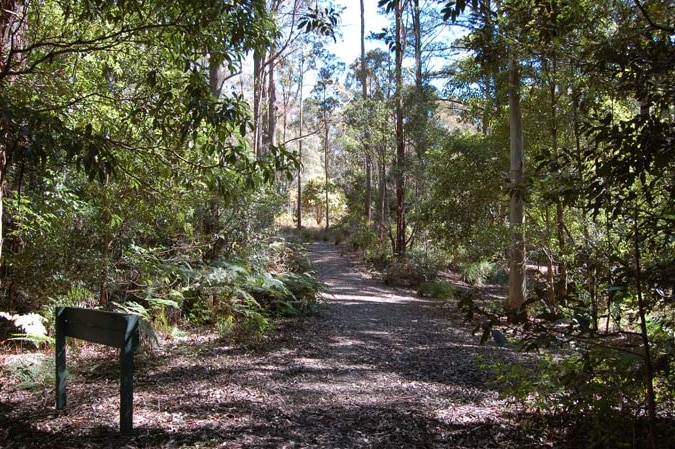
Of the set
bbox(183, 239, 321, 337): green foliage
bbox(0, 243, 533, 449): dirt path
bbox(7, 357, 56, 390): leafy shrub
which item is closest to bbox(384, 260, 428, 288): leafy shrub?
bbox(183, 239, 321, 337): green foliage

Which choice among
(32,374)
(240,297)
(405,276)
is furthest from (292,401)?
(405,276)

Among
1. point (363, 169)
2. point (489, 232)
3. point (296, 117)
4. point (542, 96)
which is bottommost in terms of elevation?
point (489, 232)

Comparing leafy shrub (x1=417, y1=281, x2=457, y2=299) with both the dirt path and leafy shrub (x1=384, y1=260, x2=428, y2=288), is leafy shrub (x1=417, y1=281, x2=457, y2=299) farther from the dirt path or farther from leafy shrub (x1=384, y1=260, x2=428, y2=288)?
the dirt path

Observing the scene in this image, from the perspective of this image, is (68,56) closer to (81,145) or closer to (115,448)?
(81,145)

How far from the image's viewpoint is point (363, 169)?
116 ft

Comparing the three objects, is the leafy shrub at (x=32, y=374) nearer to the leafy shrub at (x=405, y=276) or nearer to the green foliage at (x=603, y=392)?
the green foliage at (x=603, y=392)

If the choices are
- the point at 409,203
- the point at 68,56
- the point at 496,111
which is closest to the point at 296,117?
the point at 409,203

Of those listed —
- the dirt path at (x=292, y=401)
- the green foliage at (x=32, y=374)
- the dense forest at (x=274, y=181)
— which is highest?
the dense forest at (x=274, y=181)

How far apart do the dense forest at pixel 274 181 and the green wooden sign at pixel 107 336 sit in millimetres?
1166

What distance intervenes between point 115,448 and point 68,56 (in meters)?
4.38

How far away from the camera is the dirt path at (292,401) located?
374 centimetres

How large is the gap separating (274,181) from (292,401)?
11.6 feet

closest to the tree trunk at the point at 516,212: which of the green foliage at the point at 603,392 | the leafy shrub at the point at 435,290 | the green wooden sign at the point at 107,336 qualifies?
the leafy shrub at the point at 435,290

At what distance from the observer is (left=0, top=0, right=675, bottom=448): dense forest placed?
2766 millimetres
